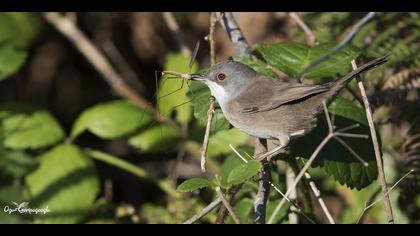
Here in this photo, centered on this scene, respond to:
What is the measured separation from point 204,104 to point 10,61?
180 cm

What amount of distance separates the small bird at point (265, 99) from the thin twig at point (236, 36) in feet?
0.64

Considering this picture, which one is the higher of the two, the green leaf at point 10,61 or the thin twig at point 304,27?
the green leaf at point 10,61

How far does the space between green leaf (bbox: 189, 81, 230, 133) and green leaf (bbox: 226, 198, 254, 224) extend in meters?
0.52

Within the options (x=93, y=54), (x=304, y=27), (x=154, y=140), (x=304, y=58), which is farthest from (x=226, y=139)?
(x=93, y=54)

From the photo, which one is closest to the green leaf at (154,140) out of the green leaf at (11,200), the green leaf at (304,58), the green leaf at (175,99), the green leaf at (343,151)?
the green leaf at (175,99)

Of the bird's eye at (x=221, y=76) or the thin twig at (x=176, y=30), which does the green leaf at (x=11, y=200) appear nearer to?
the bird's eye at (x=221, y=76)

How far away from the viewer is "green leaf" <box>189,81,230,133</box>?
3600 millimetres

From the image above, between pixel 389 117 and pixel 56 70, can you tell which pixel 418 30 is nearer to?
pixel 389 117

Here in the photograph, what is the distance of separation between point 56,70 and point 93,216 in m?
3.03

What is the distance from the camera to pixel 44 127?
4660 mm

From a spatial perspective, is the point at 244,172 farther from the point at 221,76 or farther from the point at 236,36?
the point at 236,36

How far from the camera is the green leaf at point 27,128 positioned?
14.9 feet

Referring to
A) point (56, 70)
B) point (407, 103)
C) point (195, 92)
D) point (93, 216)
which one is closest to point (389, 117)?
point (407, 103)

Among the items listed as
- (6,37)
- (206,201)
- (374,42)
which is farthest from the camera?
(6,37)
